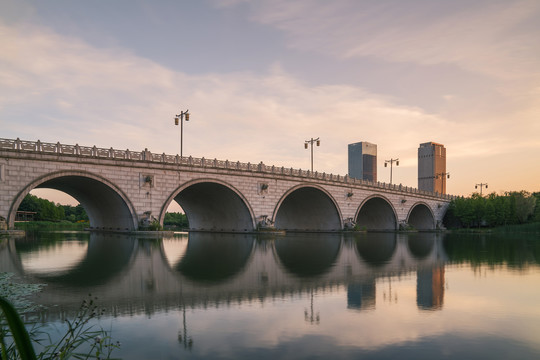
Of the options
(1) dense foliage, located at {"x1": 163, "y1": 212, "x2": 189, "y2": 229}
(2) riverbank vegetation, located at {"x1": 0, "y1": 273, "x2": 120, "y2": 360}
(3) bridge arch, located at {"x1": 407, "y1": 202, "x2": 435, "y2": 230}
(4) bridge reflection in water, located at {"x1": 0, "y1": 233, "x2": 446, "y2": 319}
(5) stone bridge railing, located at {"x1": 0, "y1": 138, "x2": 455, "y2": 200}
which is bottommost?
(1) dense foliage, located at {"x1": 163, "y1": 212, "x2": 189, "y2": 229}

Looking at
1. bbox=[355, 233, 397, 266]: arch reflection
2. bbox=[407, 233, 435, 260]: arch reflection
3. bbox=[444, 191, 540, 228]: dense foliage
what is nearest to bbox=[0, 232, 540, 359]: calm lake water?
bbox=[355, 233, 397, 266]: arch reflection

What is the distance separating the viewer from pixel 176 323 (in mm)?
8258

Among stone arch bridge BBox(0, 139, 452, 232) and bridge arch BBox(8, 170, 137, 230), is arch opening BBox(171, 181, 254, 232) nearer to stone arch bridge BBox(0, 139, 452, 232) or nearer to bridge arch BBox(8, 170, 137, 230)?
stone arch bridge BBox(0, 139, 452, 232)

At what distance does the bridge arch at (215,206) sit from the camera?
140 feet

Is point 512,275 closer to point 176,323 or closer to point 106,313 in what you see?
point 176,323

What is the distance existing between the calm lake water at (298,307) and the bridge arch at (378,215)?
161 feet

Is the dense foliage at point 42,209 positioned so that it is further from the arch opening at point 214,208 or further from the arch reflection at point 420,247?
the arch reflection at point 420,247

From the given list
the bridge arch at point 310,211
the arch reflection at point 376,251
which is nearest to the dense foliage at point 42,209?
the bridge arch at point 310,211

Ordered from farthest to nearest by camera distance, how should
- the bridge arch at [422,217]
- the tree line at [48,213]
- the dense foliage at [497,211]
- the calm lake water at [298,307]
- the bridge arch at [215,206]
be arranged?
the tree line at [48,213] < the bridge arch at [422,217] < the dense foliage at [497,211] < the bridge arch at [215,206] < the calm lake water at [298,307]

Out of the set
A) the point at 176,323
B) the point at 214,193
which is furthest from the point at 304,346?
the point at 214,193

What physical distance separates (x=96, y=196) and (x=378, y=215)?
153 feet

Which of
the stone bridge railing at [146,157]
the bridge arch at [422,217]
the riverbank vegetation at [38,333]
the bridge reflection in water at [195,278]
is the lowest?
the bridge arch at [422,217]

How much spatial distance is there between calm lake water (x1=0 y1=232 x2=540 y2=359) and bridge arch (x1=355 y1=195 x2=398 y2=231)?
49.1m

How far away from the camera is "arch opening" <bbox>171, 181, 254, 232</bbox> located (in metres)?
43.6
